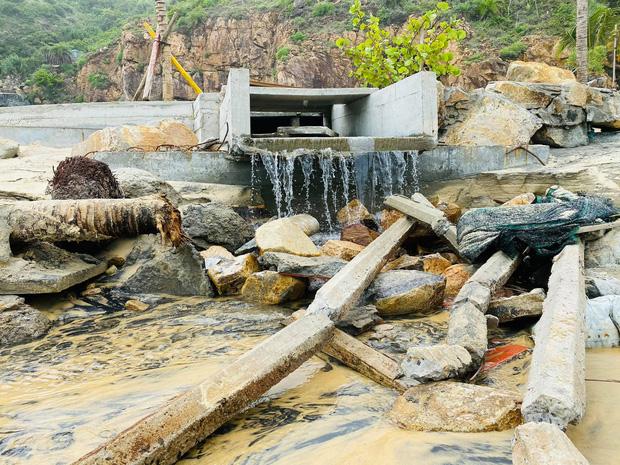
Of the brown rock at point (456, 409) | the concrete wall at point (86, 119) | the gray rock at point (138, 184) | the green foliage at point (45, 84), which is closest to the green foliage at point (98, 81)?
the green foliage at point (45, 84)

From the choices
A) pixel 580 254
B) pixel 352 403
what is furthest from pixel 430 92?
pixel 352 403

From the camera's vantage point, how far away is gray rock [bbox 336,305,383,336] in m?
4.18

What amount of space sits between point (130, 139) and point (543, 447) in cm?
916

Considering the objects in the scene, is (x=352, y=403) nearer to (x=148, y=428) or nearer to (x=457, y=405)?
(x=457, y=405)

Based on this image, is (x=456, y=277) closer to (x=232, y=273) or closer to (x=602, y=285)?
(x=602, y=285)

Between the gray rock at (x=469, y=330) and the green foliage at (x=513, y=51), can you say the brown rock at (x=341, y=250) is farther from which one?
the green foliage at (x=513, y=51)

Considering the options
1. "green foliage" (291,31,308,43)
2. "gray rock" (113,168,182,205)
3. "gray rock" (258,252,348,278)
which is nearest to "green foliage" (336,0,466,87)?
"gray rock" (113,168,182,205)

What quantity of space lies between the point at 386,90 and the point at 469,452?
9.20m

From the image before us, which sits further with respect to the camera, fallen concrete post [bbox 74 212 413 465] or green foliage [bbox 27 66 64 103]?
green foliage [bbox 27 66 64 103]

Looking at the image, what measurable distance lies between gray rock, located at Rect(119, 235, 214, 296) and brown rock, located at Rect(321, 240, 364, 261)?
158 cm

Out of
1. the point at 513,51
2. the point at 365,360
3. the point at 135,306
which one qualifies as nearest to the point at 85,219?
the point at 135,306

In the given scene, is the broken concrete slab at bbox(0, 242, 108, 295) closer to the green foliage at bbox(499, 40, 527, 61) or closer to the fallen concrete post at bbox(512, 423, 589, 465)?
the fallen concrete post at bbox(512, 423, 589, 465)

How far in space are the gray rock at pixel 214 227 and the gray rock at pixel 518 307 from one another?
Answer: 3.74 meters

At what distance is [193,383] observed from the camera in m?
3.28
